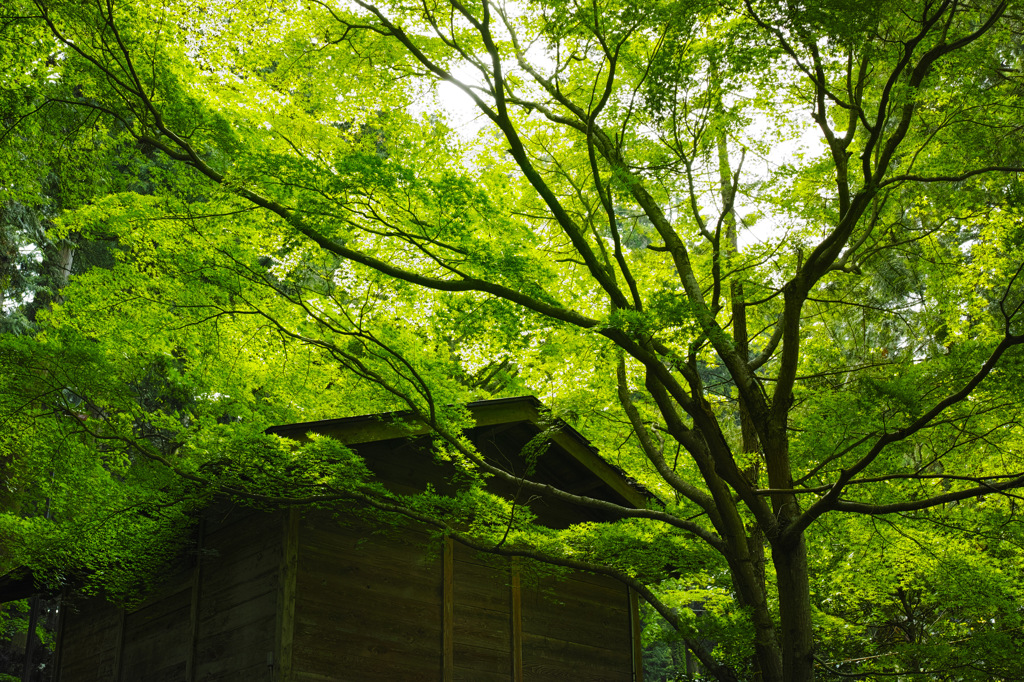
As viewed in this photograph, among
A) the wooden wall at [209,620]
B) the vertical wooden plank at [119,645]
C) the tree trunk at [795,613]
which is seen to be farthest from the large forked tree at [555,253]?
the vertical wooden plank at [119,645]

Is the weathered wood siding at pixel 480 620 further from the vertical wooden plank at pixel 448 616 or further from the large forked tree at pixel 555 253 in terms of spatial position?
the large forked tree at pixel 555 253

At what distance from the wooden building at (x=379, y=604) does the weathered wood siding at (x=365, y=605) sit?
0.5 inches

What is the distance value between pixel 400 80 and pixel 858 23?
4856mm

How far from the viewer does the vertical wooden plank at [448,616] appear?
365 inches

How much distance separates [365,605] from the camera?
29.6ft

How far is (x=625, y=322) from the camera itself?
296 inches

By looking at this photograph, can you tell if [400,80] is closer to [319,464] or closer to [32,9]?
[32,9]

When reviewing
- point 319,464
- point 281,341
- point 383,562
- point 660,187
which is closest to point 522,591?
point 383,562

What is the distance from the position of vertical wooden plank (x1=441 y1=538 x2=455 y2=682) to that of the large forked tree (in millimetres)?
1341

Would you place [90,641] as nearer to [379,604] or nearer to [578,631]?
[379,604]

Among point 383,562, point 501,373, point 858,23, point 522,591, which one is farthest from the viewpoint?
point 501,373

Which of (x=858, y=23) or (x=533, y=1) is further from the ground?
(x=533, y=1)

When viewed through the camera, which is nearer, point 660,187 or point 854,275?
point 660,187

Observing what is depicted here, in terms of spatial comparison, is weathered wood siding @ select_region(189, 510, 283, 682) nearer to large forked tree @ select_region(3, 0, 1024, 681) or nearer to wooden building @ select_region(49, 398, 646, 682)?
wooden building @ select_region(49, 398, 646, 682)
